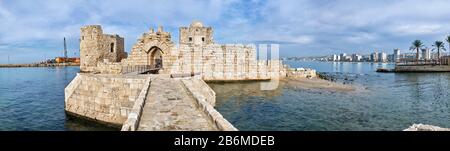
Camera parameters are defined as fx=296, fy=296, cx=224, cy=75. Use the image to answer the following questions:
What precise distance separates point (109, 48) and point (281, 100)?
72.2ft

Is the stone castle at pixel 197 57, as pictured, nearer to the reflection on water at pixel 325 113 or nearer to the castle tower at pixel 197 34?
the castle tower at pixel 197 34

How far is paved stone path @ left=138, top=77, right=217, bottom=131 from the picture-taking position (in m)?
6.57

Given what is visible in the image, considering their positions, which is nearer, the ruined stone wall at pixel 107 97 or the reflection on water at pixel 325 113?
the ruined stone wall at pixel 107 97

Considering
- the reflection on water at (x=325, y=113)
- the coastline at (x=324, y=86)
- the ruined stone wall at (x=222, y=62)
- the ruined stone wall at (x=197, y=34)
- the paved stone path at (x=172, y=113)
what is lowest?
the reflection on water at (x=325, y=113)

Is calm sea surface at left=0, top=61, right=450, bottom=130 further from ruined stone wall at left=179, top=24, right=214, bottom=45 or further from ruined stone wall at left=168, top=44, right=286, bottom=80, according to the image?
ruined stone wall at left=179, top=24, right=214, bottom=45

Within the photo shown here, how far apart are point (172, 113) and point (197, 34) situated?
29.1 meters

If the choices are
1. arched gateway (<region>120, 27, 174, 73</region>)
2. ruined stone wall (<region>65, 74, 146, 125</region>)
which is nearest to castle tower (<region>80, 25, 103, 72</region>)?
arched gateway (<region>120, 27, 174, 73</region>)

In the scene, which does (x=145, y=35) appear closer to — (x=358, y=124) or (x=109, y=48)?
(x=109, y=48)

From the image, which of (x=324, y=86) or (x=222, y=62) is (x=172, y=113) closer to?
(x=222, y=62)

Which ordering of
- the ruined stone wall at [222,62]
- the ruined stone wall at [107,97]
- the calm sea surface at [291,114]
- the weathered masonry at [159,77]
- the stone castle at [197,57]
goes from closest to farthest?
the weathered masonry at [159,77] → the ruined stone wall at [107,97] → the calm sea surface at [291,114] → the stone castle at [197,57] → the ruined stone wall at [222,62]

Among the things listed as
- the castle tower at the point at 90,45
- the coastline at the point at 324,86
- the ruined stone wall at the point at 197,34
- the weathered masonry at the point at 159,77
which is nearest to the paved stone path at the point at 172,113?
the weathered masonry at the point at 159,77

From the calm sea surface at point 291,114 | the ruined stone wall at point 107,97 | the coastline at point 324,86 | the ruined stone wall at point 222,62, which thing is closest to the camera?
the ruined stone wall at point 107,97

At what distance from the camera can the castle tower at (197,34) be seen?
35.9 m
